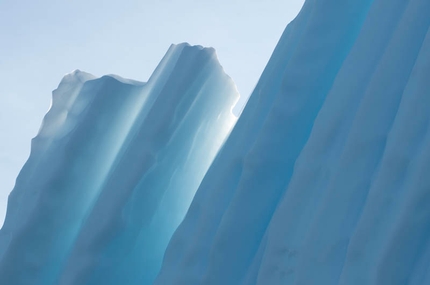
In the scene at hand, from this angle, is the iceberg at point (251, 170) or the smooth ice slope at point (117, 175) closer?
the iceberg at point (251, 170)

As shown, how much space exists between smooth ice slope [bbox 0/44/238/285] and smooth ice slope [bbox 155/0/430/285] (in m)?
0.35

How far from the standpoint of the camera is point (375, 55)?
195cm

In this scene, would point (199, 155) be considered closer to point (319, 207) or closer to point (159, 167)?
point (159, 167)

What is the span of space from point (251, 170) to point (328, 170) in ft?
→ 1.11

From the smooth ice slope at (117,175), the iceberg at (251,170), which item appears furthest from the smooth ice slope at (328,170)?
the smooth ice slope at (117,175)

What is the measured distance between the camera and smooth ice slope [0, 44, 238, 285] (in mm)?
2500

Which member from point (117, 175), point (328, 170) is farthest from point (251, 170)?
point (117, 175)

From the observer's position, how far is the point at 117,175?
2584 millimetres

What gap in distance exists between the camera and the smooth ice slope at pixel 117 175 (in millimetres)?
2500

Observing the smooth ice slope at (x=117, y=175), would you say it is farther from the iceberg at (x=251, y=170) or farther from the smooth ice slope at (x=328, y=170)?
the smooth ice slope at (x=328, y=170)

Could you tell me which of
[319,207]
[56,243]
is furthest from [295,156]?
[56,243]

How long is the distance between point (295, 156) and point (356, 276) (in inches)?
27.0

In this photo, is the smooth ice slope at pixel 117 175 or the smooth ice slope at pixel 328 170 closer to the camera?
the smooth ice slope at pixel 328 170

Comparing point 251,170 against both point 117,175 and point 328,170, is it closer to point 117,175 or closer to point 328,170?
point 328,170
